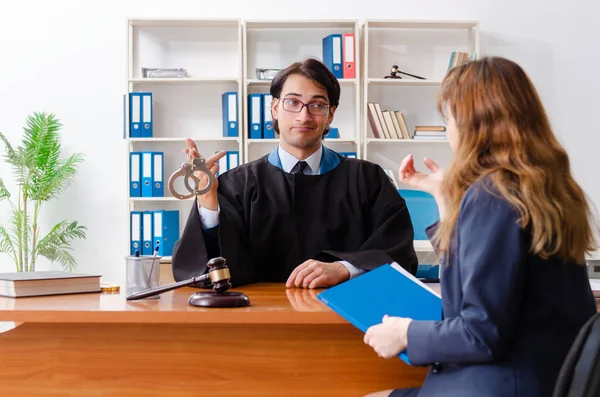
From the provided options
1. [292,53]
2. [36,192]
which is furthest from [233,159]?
[36,192]

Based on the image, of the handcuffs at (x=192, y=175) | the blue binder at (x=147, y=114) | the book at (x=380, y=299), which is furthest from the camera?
the blue binder at (x=147, y=114)

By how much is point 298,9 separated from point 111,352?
3.91m

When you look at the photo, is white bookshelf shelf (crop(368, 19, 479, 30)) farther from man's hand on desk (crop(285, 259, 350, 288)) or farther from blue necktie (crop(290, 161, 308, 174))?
man's hand on desk (crop(285, 259, 350, 288))

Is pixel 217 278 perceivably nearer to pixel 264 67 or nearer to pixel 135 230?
pixel 135 230

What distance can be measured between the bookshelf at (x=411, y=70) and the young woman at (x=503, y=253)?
153 inches

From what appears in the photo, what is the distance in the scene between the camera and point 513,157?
1.30 m

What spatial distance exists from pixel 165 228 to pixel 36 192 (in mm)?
871

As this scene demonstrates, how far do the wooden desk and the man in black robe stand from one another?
1.27ft

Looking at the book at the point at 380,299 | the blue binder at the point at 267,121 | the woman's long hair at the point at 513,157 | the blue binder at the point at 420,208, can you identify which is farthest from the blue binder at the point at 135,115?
the woman's long hair at the point at 513,157

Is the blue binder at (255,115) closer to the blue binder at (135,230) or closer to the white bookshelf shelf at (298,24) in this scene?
the white bookshelf shelf at (298,24)

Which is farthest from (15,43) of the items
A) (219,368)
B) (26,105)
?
(219,368)

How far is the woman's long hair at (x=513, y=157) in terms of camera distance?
4.11 ft

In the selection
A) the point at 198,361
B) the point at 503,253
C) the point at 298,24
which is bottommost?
the point at 198,361

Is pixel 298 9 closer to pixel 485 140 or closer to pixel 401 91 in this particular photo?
pixel 401 91
